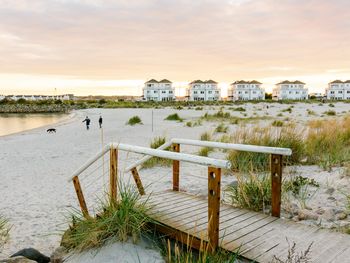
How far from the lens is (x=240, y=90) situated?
108188mm

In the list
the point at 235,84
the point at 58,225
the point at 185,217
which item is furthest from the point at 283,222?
the point at 235,84

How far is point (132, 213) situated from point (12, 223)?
2846mm

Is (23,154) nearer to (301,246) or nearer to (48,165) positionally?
(48,165)

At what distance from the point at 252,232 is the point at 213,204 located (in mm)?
781

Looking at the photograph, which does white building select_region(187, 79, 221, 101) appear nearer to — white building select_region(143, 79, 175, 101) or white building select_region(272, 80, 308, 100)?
white building select_region(143, 79, 175, 101)

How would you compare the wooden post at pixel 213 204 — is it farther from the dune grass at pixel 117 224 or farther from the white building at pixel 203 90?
the white building at pixel 203 90

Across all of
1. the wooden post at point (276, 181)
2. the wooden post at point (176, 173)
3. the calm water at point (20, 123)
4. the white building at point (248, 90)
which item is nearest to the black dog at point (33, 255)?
the wooden post at point (176, 173)

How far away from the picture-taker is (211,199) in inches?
112

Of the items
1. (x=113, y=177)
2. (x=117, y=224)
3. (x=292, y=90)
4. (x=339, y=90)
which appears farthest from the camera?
(x=339, y=90)

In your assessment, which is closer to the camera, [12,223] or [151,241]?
[151,241]

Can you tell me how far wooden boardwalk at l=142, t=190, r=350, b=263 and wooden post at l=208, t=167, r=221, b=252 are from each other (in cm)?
11

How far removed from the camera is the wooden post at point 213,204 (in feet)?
9.08

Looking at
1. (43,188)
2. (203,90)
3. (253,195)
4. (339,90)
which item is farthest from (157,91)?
(253,195)

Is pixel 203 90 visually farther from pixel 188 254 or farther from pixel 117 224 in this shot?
pixel 188 254
